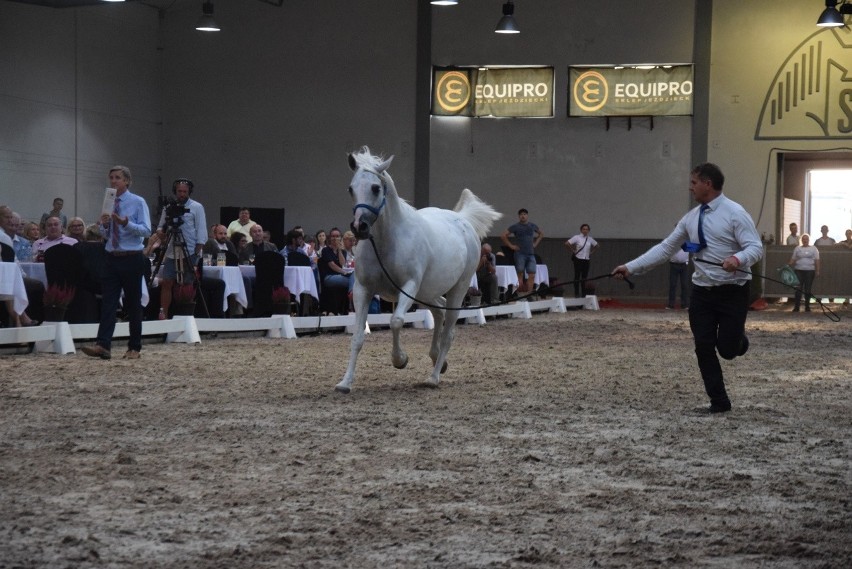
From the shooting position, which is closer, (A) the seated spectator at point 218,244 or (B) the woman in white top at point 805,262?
(A) the seated spectator at point 218,244

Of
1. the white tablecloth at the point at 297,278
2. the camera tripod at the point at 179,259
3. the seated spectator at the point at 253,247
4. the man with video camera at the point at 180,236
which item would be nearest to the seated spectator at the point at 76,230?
the camera tripod at the point at 179,259

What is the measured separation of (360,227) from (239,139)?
22.2m

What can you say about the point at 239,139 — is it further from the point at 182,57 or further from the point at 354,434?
the point at 354,434

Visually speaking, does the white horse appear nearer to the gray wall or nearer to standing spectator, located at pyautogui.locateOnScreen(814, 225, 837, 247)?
the gray wall

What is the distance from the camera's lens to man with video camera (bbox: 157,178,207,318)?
45.5ft

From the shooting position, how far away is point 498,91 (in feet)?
92.1

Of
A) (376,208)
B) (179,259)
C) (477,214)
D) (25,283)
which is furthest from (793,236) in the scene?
(376,208)

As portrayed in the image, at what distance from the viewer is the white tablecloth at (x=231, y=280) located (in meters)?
15.0

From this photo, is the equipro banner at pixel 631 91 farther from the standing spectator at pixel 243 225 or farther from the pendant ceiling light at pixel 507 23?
the standing spectator at pixel 243 225

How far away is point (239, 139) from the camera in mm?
30016

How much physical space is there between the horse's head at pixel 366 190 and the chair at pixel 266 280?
6530 mm

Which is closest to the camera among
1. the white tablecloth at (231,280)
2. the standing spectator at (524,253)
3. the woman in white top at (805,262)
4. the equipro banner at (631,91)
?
the white tablecloth at (231,280)

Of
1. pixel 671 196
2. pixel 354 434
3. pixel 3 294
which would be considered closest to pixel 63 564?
pixel 354 434

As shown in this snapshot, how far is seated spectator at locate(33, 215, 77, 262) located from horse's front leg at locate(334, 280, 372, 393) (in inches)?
203
